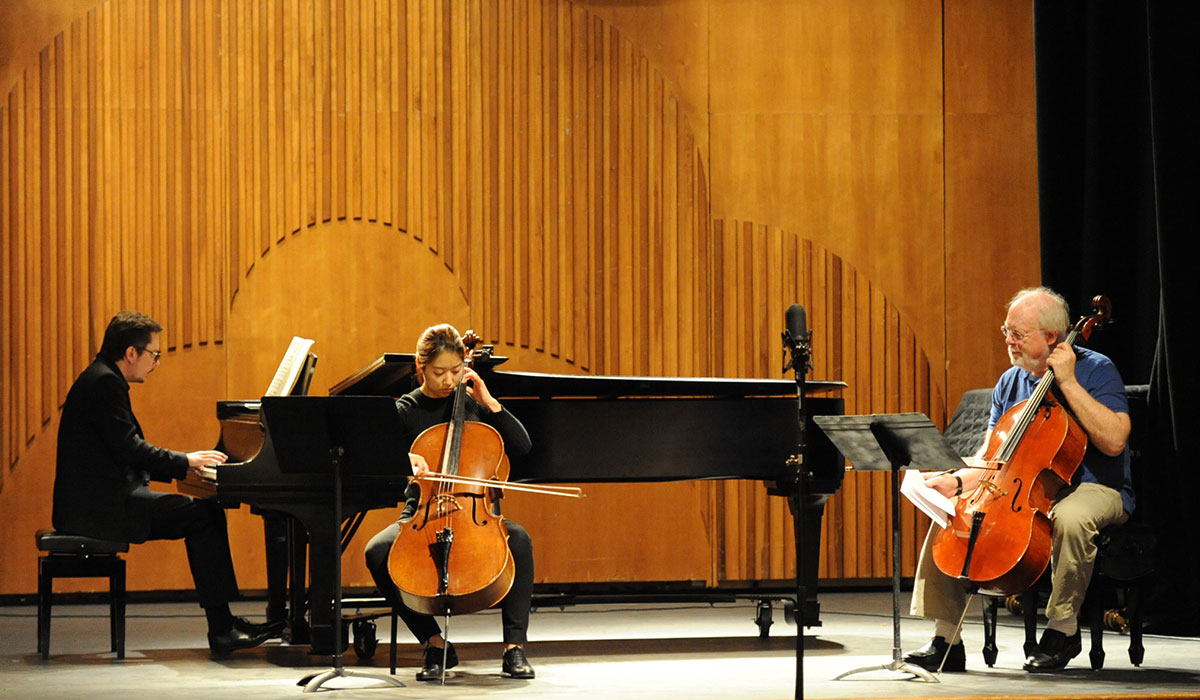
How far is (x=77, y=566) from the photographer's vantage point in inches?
178

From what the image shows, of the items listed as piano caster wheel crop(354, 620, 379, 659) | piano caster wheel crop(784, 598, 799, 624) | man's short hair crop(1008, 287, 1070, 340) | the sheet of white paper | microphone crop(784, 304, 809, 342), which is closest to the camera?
microphone crop(784, 304, 809, 342)

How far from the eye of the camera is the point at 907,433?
11.8 ft

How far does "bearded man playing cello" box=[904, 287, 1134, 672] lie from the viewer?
389cm

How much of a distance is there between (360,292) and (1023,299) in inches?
125

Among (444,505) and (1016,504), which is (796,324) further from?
(444,505)

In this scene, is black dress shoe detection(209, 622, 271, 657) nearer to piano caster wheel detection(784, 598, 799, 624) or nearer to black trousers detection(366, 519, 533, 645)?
black trousers detection(366, 519, 533, 645)

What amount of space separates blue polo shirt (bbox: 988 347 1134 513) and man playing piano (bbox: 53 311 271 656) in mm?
2476

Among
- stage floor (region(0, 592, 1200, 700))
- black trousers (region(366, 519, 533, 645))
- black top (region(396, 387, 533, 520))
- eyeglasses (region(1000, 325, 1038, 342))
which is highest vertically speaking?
eyeglasses (region(1000, 325, 1038, 342))

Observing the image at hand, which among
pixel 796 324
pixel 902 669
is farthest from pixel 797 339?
pixel 902 669

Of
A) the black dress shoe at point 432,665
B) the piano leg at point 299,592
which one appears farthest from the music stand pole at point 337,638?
the piano leg at point 299,592

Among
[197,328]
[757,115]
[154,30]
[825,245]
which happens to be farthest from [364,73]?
[825,245]

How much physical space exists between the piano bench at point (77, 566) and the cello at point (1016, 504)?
261 cm

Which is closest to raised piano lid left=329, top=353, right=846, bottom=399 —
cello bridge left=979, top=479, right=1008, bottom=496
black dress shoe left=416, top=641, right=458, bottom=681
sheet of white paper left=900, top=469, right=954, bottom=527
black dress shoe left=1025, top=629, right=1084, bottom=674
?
sheet of white paper left=900, top=469, right=954, bottom=527

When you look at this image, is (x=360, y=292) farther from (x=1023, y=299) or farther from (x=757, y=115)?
(x=1023, y=299)
